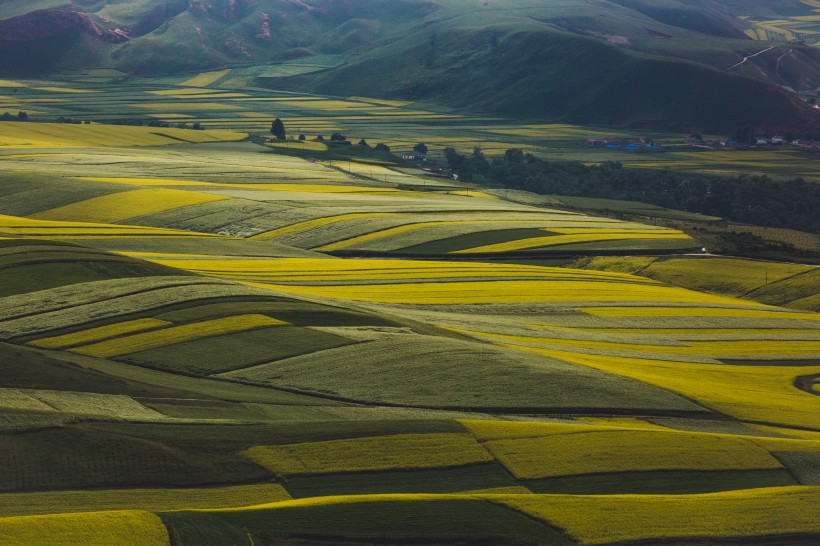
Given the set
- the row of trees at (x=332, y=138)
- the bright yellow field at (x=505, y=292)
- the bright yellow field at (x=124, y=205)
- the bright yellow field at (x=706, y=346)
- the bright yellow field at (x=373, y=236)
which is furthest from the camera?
the row of trees at (x=332, y=138)

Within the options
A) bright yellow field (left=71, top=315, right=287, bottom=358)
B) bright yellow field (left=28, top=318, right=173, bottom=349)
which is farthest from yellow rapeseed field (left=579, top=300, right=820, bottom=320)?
bright yellow field (left=28, top=318, right=173, bottom=349)

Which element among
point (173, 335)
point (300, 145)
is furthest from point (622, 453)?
point (300, 145)

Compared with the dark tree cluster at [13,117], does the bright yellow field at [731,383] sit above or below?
below

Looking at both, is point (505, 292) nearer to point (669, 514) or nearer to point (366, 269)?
point (366, 269)

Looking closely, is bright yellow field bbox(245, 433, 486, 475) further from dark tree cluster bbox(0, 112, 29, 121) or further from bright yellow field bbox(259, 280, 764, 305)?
dark tree cluster bbox(0, 112, 29, 121)

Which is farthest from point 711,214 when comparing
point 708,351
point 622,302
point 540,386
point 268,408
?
point 268,408

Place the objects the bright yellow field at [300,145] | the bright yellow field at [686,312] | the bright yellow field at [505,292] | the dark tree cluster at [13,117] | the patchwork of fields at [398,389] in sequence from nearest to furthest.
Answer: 1. the patchwork of fields at [398,389]
2. the bright yellow field at [505,292]
3. the bright yellow field at [686,312]
4. the bright yellow field at [300,145]
5. the dark tree cluster at [13,117]

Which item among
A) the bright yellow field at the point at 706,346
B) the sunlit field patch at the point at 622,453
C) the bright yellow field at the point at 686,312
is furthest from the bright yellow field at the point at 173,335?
the bright yellow field at the point at 686,312

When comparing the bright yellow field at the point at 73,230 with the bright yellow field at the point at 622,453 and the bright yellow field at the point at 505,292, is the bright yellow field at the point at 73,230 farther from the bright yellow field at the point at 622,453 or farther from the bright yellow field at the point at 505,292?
the bright yellow field at the point at 622,453
